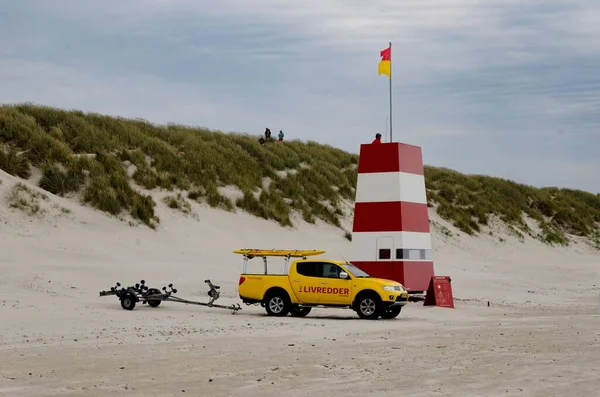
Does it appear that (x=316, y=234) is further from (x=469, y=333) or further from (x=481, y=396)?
(x=481, y=396)

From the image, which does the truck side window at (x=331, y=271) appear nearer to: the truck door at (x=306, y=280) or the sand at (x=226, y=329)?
the truck door at (x=306, y=280)

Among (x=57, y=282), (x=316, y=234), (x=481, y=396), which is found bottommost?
(x=481, y=396)

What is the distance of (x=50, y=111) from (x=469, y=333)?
2532 cm

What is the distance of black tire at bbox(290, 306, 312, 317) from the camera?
21969mm

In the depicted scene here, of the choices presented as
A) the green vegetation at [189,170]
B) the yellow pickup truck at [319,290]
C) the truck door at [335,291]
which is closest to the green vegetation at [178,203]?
the green vegetation at [189,170]

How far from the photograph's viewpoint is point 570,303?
28.1 meters

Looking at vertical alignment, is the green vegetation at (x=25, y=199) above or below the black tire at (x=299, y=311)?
above

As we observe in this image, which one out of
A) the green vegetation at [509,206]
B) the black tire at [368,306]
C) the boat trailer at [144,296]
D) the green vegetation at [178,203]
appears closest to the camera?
the boat trailer at [144,296]

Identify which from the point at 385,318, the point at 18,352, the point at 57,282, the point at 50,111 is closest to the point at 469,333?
the point at 385,318

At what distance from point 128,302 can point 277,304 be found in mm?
3362

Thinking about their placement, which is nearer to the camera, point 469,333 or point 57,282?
point 469,333

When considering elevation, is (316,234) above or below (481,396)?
above

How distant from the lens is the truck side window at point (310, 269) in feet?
71.8

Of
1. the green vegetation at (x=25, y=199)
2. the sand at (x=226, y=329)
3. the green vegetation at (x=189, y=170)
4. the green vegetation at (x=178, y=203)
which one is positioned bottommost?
the sand at (x=226, y=329)
